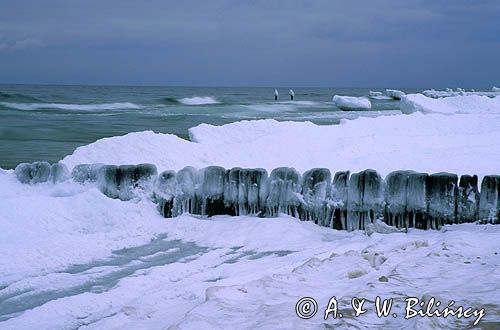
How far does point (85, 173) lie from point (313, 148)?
12.5ft

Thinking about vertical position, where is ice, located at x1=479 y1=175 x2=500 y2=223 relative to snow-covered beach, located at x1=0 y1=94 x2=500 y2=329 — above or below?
above

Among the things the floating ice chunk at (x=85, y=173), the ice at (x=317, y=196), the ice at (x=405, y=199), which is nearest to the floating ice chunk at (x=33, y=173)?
the floating ice chunk at (x=85, y=173)

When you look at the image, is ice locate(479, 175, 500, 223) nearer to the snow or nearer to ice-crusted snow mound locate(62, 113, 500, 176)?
the snow

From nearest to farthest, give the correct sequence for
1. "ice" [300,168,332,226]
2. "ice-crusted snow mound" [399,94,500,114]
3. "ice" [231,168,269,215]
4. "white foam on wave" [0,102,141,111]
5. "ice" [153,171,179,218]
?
1. "ice" [300,168,332,226]
2. "ice" [231,168,269,215]
3. "ice" [153,171,179,218]
4. "ice-crusted snow mound" [399,94,500,114]
5. "white foam on wave" [0,102,141,111]

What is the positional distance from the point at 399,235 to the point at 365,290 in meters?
1.81

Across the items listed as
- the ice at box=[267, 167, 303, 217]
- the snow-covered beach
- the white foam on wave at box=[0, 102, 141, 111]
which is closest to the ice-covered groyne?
the ice at box=[267, 167, 303, 217]

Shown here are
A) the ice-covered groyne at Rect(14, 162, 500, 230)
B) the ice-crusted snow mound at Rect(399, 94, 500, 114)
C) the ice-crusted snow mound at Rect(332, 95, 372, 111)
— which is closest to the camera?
the ice-covered groyne at Rect(14, 162, 500, 230)

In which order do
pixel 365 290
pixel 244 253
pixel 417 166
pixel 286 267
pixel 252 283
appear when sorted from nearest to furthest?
1. pixel 365 290
2. pixel 252 283
3. pixel 286 267
4. pixel 244 253
5. pixel 417 166

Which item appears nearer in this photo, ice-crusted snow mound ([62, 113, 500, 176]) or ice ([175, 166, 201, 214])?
ice ([175, 166, 201, 214])

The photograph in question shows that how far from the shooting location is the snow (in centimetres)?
283

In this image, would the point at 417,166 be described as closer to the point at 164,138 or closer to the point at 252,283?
the point at 164,138

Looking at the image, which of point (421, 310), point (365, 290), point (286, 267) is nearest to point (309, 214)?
point (286, 267)

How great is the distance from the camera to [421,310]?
99.7 inches

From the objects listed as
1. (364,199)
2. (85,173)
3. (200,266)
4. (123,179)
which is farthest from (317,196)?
(85,173)
